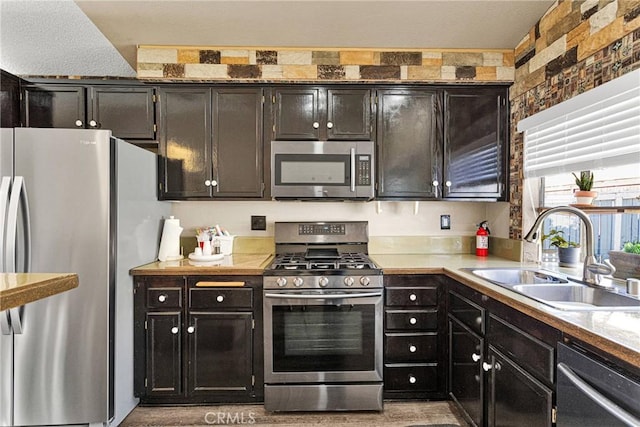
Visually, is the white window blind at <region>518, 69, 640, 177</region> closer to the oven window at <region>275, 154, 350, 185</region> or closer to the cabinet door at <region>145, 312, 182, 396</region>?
the oven window at <region>275, 154, 350, 185</region>

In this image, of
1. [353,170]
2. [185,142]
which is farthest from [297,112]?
[185,142]

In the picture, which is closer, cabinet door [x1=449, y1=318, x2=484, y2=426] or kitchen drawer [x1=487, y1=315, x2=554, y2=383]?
kitchen drawer [x1=487, y1=315, x2=554, y2=383]

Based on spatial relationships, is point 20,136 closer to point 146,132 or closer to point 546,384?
point 146,132

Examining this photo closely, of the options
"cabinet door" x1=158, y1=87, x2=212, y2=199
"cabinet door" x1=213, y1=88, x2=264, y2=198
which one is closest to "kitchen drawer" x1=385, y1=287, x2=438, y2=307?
"cabinet door" x1=213, y1=88, x2=264, y2=198

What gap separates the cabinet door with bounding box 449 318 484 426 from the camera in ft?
5.65

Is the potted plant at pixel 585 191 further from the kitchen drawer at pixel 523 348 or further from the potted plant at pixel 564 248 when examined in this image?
the kitchen drawer at pixel 523 348

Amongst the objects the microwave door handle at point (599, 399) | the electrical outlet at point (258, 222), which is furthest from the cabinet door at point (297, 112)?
the microwave door handle at point (599, 399)

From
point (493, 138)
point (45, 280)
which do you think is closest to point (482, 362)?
point (493, 138)

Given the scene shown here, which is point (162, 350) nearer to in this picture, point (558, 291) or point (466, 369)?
point (466, 369)

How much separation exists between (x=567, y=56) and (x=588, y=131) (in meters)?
0.49

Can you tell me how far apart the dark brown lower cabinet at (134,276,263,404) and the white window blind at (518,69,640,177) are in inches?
81.2

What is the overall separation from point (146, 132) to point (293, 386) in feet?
6.80

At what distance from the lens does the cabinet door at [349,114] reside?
2455mm

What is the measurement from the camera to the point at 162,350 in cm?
211
